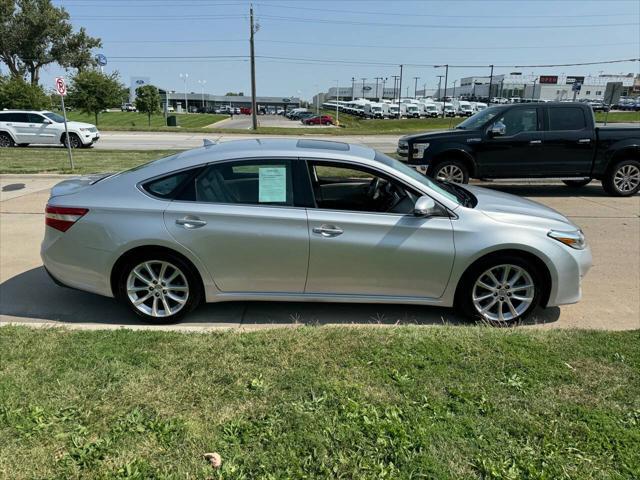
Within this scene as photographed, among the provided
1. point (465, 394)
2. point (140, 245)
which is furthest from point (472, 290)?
point (140, 245)

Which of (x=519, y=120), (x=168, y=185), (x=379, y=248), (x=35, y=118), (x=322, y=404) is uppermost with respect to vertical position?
(x=519, y=120)

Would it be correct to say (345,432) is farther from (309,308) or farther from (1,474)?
(309,308)

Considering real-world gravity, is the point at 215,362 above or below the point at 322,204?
below

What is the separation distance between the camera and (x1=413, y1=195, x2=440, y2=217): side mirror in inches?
157

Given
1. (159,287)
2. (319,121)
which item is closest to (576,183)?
(159,287)

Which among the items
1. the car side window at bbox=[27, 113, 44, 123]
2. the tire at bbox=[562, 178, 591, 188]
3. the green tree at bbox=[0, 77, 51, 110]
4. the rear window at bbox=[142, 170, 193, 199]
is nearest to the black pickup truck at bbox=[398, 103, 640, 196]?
the tire at bbox=[562, 178, 591, 188]

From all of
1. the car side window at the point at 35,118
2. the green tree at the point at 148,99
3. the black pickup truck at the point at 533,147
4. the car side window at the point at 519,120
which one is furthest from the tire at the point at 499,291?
the green tree at the point at 148,99

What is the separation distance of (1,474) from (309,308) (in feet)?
9.01

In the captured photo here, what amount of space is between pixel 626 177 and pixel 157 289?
10.2 m

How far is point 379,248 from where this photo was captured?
405 cm

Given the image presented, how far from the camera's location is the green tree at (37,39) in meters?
50.1

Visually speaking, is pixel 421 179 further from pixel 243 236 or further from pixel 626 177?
pixel 626 177

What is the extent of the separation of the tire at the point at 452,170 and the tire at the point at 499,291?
631 centimetres

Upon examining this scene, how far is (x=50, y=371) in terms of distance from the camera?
322cm
